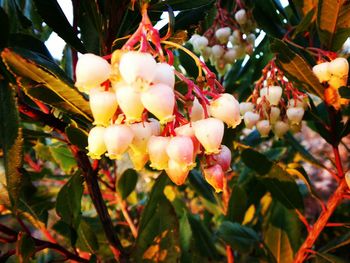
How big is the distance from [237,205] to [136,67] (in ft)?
3.35

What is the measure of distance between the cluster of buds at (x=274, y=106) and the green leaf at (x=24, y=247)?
627 millimetres

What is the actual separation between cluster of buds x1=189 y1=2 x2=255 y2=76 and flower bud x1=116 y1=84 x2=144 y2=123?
0.97 m

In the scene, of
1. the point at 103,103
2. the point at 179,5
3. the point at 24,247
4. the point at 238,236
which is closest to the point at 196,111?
the point at 103,103

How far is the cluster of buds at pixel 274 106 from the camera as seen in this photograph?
43.7 inches

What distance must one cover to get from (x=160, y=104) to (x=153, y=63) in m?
0.05

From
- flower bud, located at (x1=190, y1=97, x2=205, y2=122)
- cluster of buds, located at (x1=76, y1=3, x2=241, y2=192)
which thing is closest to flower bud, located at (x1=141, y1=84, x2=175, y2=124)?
cluster of buds, located at (x1=76, y1=3, x2=241, y2=192)

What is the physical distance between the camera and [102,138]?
569 millimetres

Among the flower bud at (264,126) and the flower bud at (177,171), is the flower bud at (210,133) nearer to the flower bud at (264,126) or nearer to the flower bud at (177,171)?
the flower bud at (177,171)

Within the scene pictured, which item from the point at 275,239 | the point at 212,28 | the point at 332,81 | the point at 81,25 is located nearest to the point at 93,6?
the point at 81,25

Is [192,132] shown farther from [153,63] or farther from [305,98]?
[305,98]

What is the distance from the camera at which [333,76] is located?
0.94 metres

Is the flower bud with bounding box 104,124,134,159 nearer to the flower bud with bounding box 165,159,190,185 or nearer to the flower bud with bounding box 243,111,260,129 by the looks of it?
the flower bud with bounding box 165,159,190,185

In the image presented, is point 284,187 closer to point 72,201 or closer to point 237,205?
point 237,205

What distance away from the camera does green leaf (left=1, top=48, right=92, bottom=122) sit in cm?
56
